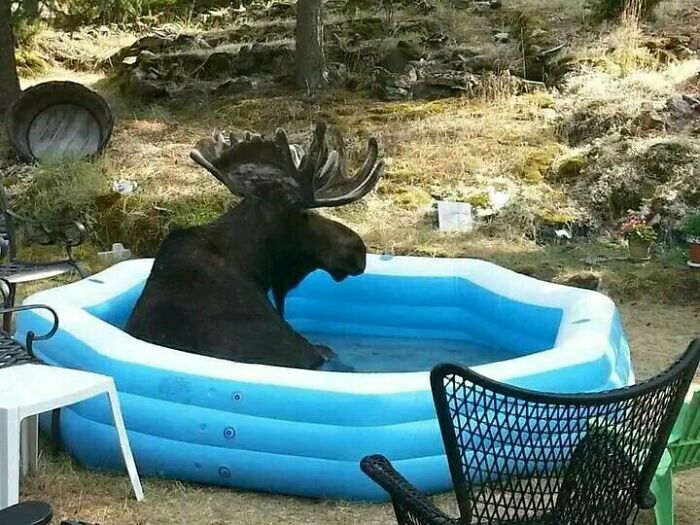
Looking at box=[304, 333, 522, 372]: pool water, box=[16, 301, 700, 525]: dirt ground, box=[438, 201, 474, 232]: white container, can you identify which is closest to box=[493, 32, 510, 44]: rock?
box=[438, 201, 474, 232]: white container

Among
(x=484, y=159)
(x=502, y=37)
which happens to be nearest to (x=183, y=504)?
(x=484, y=159)

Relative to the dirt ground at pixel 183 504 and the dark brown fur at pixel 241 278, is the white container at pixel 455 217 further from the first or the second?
the dirt ground at pixel 183 504

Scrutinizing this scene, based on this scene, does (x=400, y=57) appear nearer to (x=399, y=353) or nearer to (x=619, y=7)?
(x=619, y=7)

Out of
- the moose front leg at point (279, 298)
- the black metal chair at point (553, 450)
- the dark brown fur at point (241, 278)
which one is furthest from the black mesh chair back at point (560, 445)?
the moose front leg at point (279, 298)

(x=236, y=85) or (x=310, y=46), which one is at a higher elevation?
(x=310, y=46)

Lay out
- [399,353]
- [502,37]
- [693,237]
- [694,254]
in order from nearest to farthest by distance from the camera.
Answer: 1. [399,353]
2. [694,254]
3. [693,237]
4. [502,37]

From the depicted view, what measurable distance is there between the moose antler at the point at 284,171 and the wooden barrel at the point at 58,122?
5729 millimetres

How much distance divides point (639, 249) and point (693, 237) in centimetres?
44

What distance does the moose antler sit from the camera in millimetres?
5312

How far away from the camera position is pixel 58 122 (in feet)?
36.5

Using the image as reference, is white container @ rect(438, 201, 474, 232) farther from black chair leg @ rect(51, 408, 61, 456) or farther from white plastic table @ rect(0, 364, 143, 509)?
white plastic table @ rect(0, 364, 143, 509)

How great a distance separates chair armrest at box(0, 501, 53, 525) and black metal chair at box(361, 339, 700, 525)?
89cm

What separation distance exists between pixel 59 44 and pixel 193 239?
10899 mm

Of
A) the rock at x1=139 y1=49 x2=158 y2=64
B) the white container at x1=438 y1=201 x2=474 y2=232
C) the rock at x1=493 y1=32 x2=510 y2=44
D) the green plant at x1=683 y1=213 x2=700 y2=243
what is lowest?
the white container at x1=438 y1=201 x2=474 y2=232
